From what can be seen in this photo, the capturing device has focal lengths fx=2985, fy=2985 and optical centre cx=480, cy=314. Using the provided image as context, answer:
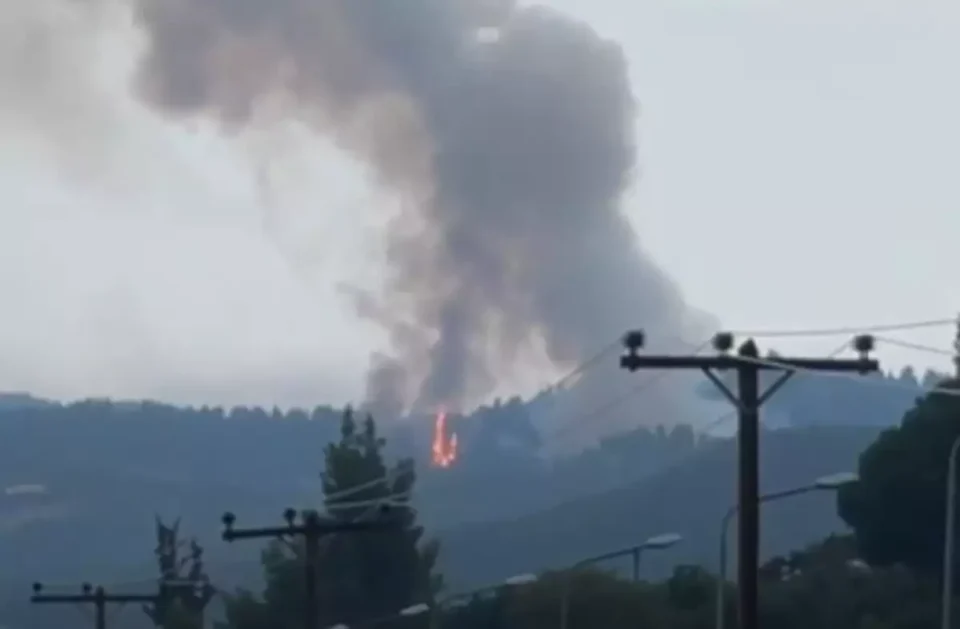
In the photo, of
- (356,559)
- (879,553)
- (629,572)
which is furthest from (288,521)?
(629,572)

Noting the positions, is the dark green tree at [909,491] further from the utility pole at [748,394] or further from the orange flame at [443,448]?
the utility pole at [748,394]

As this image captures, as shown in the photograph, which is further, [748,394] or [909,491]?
[909,491]

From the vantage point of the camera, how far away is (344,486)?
365 feet

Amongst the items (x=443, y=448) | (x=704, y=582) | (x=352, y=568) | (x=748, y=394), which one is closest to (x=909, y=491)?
(x=704, y=582)

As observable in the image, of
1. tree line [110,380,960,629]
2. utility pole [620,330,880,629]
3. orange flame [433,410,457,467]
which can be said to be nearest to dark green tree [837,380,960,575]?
tree line [110,380,960,629]

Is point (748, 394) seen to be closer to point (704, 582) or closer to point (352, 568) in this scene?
point (704, 582)

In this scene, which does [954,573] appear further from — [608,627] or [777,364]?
[777,364]

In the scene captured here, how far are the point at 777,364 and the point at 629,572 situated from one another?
138979 millimetres

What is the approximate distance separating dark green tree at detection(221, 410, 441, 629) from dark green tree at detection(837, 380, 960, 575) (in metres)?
16.6

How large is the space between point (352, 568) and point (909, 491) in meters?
24.0

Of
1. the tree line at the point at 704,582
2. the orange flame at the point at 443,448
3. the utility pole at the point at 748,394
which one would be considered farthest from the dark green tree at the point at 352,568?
the utility pole at the point at 748,394

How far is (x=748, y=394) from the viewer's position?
48719mm

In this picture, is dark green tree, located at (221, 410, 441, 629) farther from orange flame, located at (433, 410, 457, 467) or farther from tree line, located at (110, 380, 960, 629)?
orange flame, located at (433, 410, 457, 467)

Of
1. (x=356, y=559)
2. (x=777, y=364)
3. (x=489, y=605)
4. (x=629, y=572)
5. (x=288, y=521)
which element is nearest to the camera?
(x=777, y=364)
